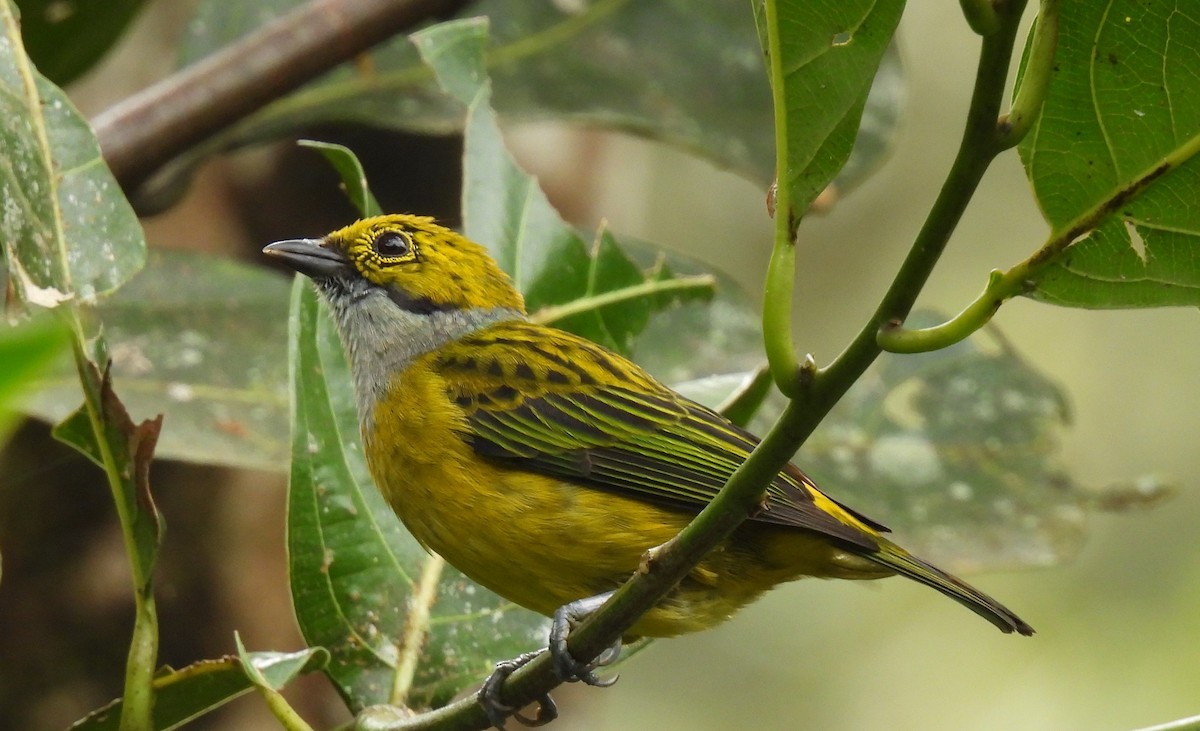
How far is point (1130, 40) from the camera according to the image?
147 centimetres

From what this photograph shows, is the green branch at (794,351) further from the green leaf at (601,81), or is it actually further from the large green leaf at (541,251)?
the green leaf at (601,81)

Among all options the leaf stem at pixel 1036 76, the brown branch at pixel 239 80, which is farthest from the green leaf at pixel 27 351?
the brown branch at pixel 239 80

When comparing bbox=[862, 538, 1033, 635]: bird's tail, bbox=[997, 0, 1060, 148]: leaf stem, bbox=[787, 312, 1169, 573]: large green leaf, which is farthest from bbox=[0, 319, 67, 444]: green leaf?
bbox=[787, 312, 1169, 573]: large green leaf

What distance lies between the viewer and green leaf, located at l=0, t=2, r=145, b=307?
2.19 m

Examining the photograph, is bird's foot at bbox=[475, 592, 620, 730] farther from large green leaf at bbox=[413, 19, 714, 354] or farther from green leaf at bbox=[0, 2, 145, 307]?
green leaf at bbox=[0, 2, 145, 307]

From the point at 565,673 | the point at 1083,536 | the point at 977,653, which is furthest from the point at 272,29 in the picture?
the point at 977,653

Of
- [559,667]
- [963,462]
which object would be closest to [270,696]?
[559,667]

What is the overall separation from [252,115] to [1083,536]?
2.91m

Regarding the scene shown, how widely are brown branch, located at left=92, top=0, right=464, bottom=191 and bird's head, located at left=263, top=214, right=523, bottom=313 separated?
1.39 ft

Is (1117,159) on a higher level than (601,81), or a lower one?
lower

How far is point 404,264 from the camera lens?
3549mm

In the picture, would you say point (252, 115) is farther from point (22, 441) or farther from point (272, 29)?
point (22, 441)

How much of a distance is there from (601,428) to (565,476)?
6.6 inches

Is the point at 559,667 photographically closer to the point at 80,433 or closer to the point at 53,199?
the point at 80,433
